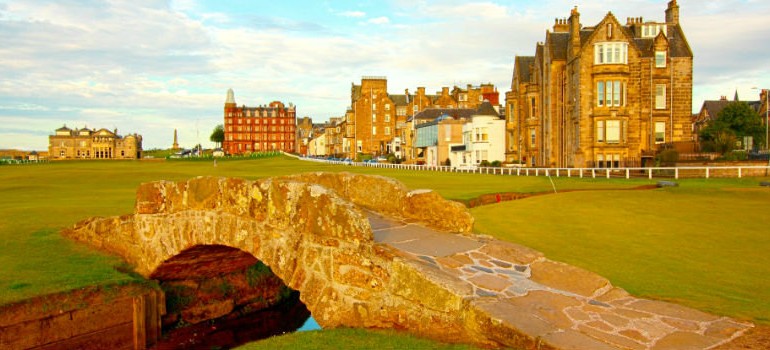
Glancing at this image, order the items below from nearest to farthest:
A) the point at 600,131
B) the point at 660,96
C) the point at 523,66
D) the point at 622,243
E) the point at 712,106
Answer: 1. the point at 622,243
2. the point at 600,131
3. the point at 660,96
4. the point at 523,66
5. the point at 712,106

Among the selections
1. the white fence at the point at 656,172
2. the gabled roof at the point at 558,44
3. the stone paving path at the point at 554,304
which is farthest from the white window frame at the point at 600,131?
the stone paving path at the point at 554,304

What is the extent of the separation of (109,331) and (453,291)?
825 cm

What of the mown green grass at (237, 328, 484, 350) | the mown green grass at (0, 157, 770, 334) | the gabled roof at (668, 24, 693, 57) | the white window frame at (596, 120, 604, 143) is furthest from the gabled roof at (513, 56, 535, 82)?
the mown green grass at (237, 328, 484, 350)

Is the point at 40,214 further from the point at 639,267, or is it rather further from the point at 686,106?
the point at 686,106

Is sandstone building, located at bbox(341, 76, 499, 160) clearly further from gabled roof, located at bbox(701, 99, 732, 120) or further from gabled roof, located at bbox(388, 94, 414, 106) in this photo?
gabled roof, located at bbox(701, 99, 732, 120)

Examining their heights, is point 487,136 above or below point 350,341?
above

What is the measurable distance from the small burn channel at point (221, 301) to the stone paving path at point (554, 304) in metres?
5.93

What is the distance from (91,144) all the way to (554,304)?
171 meters

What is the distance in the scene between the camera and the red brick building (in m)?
184

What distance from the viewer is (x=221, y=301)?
1529cm

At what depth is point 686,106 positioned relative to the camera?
49719 millimetres

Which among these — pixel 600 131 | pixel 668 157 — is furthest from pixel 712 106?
pixel 668 157

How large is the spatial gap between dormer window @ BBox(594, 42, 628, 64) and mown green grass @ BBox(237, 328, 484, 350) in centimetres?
4480

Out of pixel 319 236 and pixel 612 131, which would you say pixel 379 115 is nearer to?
pixel 612 131
